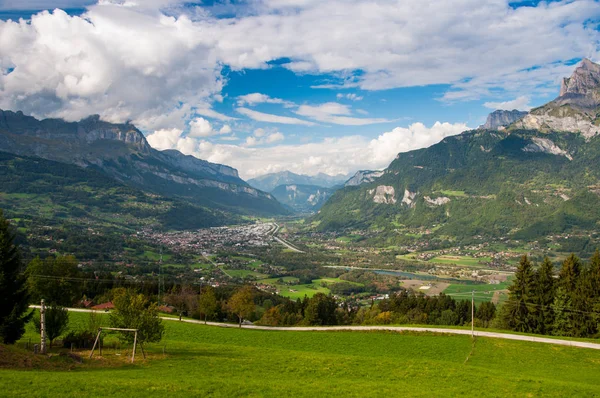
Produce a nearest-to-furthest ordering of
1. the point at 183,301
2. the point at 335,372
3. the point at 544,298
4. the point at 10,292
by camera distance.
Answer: the point at 335,372 < the point at 10,292 < the point at 544,298 < the point at 183,301

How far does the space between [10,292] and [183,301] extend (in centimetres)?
5126

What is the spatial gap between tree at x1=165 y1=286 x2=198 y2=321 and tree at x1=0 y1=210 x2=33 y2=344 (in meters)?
43.1

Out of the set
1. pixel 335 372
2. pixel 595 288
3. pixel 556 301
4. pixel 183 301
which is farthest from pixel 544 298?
pixel 183 301

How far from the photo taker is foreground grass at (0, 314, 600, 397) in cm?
1745

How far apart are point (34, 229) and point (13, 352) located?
16775 centimetres

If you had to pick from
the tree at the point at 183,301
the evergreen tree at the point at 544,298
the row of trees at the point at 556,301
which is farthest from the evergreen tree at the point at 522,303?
the tree at the point at 183,301

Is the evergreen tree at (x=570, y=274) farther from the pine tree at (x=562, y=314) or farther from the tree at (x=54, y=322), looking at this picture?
the tree at (x=54, y=322)

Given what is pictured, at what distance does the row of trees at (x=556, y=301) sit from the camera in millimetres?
46375

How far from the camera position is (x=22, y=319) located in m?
26.5

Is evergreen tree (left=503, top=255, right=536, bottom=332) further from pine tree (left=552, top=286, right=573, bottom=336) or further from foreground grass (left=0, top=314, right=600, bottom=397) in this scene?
foreground grass (left=0, top=314, right=600, bottom=397)

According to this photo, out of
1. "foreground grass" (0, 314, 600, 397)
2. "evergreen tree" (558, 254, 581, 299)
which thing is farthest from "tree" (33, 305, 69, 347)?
"evergreen tree" (558, 254, 581, 299)

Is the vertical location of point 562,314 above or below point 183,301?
above

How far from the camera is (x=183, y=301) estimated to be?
244 ft

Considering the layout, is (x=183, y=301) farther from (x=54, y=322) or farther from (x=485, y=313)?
(x=485, y=313)
